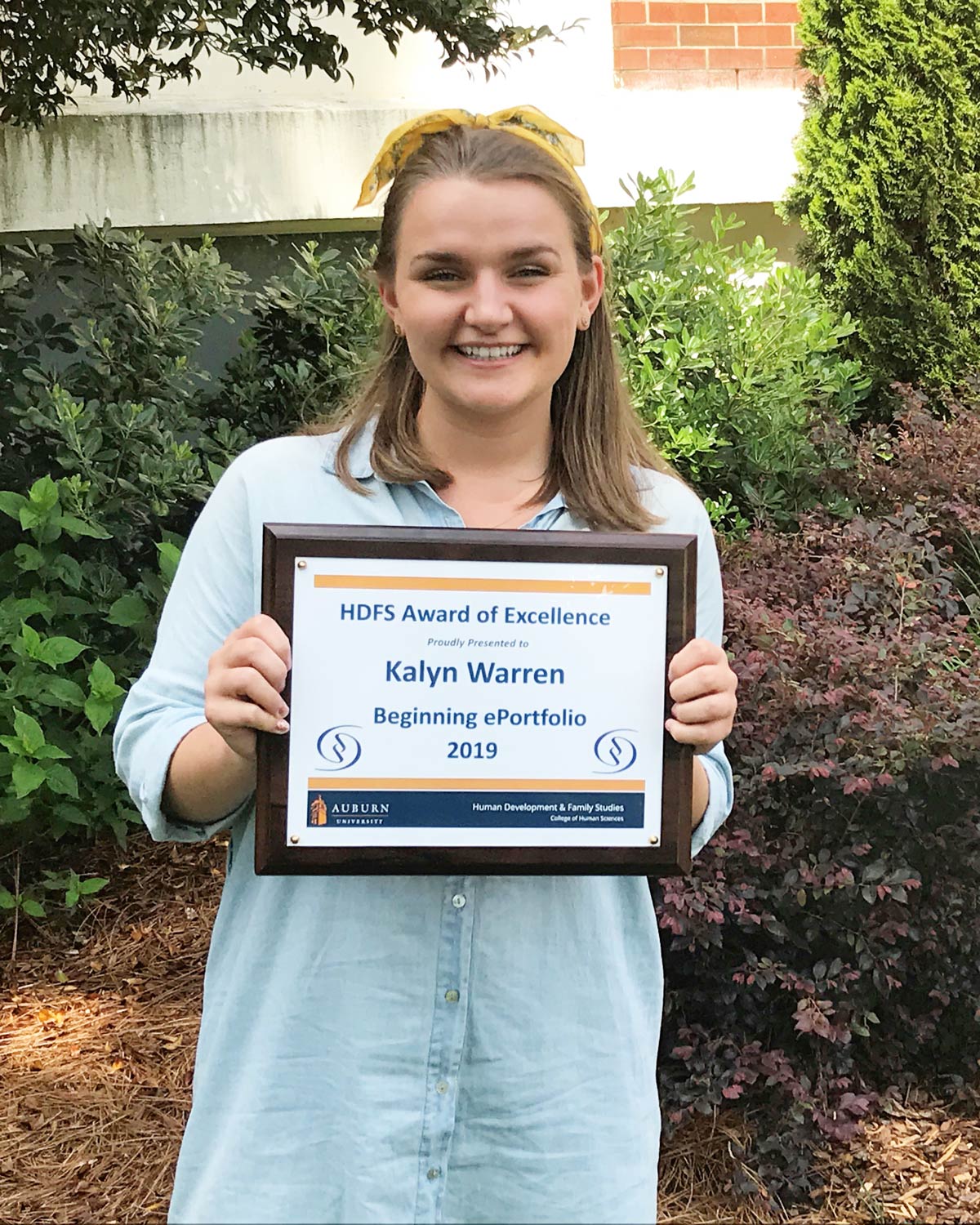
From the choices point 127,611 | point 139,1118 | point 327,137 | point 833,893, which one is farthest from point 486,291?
point 327,137

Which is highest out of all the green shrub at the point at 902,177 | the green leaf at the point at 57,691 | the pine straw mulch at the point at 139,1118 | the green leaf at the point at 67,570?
the green shrub at the point at 902,177

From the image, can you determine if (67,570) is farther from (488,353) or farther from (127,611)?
(488,353)

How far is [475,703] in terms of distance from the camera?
1.43 metres

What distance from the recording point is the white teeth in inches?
60.1

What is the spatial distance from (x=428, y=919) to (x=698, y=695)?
1.40 feet

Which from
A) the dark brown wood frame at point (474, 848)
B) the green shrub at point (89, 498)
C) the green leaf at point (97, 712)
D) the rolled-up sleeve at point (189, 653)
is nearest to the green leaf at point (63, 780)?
the green shrub at point (89, 498)

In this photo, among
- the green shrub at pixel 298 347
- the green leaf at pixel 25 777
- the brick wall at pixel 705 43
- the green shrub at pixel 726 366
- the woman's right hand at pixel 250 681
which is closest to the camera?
the woman's right hand at pixel 250 681

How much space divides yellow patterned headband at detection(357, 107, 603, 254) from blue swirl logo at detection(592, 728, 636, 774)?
70 cm

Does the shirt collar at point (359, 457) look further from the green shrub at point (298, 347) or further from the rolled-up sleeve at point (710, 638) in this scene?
the green shrub at point (298, 347)

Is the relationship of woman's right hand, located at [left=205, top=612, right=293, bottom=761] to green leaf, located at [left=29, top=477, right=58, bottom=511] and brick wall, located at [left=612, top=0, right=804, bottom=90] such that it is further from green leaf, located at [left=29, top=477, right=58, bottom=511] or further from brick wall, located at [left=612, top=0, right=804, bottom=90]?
brick wall, located at [left=612, top=0, right=804, bottom=90]

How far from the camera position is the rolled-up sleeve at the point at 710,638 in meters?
1.62

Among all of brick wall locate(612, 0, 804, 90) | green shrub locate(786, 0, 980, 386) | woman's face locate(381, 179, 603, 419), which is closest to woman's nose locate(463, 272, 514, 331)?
woman's face locate(381, 179, 603, 419)

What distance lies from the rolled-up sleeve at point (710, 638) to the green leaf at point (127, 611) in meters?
2.19

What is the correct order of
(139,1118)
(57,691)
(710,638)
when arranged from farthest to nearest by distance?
1. (57,691)
2. (139,1118)
3. (710,638)
